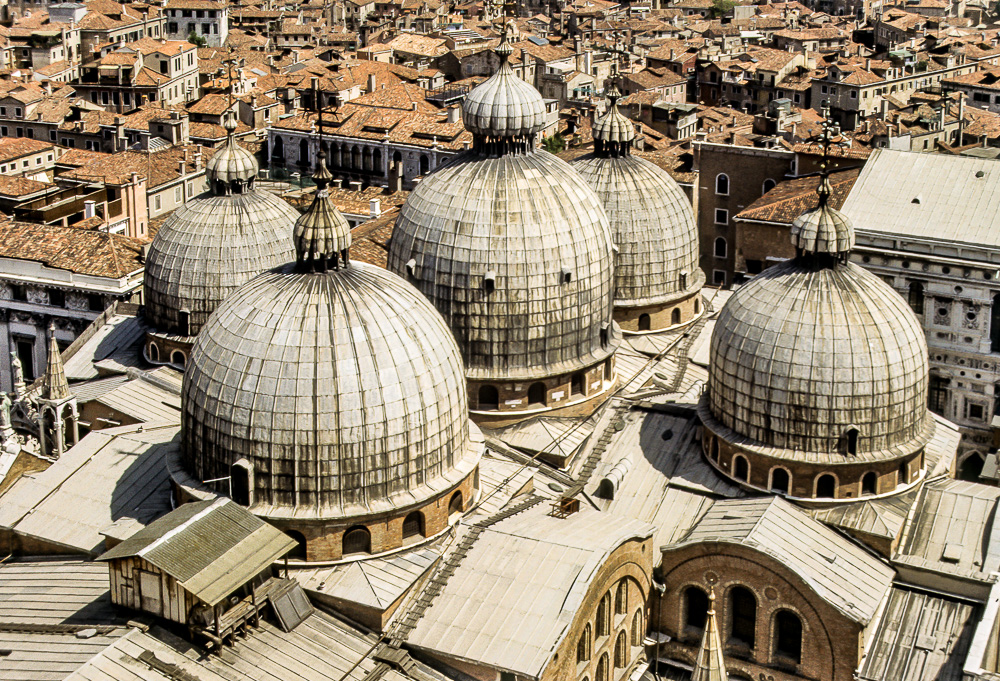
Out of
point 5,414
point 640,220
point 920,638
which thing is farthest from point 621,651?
point 5,414

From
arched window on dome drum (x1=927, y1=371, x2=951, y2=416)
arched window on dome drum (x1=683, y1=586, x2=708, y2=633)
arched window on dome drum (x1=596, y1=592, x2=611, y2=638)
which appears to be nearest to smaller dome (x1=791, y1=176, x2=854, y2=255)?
arched window on dome drum (x1=683, y1=586, x2=708, y2=633)

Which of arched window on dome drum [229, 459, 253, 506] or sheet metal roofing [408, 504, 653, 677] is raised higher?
arched window on dome drum [229, 459, 253, 506]

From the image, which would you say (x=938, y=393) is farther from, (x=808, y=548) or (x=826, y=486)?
(x=808, y=548)

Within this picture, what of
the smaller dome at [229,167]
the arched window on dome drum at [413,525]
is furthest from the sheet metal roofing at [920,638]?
the smaller dome at [229,167]

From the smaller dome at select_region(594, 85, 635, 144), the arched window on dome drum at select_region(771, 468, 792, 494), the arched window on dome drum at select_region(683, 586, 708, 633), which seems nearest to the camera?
the arched window on dome drum at select_region(683, 586, 708, 633)

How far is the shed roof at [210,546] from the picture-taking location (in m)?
33.2

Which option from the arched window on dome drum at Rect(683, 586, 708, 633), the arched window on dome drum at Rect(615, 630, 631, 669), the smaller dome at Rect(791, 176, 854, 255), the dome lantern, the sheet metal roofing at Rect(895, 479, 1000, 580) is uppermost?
the dome lantern

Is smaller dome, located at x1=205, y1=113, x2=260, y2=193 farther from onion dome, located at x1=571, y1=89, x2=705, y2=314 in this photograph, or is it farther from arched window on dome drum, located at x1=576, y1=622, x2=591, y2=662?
arched window on dome drum, located at x1=576, y1=622, x2=591, y2=662

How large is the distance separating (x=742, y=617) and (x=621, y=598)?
3.54 m

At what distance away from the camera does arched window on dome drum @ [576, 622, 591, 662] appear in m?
37.0

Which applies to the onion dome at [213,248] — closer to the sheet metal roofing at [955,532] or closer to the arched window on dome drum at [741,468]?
the arched window on dome drum at [741,468]

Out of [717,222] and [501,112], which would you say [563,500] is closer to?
[501,112]

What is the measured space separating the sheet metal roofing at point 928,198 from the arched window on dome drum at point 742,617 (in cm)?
1778

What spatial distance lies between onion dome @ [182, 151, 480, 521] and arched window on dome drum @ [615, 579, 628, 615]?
5.31m
